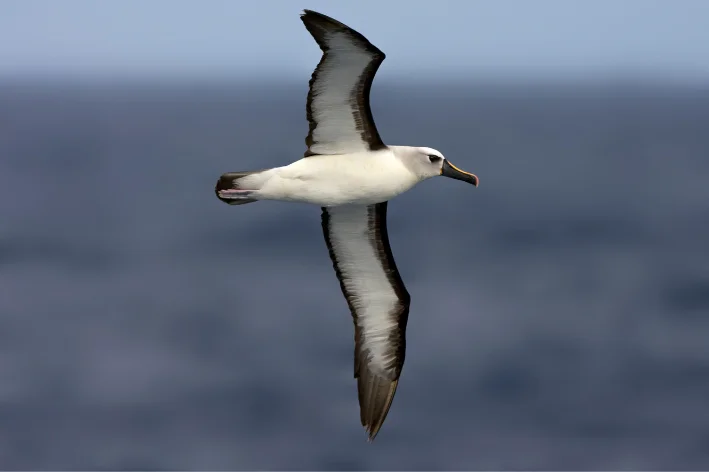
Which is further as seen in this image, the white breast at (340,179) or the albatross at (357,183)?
the white breast at (340,179)

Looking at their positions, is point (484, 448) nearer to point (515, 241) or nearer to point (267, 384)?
point (267, 384)

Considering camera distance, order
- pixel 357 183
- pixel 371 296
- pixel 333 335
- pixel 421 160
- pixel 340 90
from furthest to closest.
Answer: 1. pixel 333 335
2. pixel 371 296
3. pixel 421 160
4. pixel 357 183
5. pixel 340 90

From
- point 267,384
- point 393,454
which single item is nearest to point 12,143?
point 267,384

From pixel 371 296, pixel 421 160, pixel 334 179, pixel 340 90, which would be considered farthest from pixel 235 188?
pixel 371 296

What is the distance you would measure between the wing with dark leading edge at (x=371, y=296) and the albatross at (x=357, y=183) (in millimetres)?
18

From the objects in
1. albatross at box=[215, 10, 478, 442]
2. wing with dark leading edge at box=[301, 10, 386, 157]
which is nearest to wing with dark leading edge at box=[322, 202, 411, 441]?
albatross at box=[215, 10, 478, 442]

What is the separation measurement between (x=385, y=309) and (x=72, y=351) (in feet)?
159

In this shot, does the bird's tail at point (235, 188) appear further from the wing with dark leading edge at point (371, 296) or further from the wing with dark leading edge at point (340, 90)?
the wing with dark leading edge at point (371, 296)

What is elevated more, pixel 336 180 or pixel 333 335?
pixel 336 180

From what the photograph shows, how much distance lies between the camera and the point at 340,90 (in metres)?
15.1

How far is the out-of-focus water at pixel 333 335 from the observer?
51.2 m

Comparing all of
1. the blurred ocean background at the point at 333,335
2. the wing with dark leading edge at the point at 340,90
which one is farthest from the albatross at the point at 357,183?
the blurred ocean background at the point at 333,335

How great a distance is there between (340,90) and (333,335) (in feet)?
149

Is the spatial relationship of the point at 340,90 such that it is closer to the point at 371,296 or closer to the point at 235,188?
the point at 235,188
